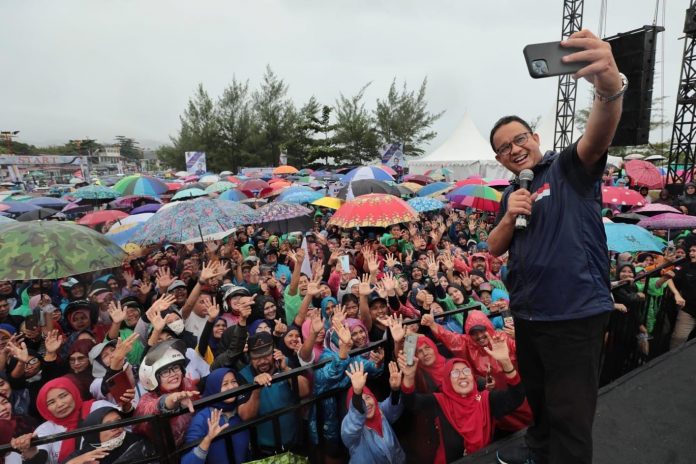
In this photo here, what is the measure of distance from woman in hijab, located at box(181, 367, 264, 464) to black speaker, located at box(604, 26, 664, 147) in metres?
7.81

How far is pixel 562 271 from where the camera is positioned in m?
1.46

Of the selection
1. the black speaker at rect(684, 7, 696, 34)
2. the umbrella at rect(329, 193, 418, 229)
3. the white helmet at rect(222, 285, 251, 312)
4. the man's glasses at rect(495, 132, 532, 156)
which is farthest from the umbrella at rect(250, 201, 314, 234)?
the black speaker at rect(684, 7, 696, 34)

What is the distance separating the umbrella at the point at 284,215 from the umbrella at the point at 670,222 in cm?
568

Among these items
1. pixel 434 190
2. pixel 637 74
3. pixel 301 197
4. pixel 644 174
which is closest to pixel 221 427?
pixel 301 197

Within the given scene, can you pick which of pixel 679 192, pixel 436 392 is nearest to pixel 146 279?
pixel 436 392

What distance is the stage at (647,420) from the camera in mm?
2146

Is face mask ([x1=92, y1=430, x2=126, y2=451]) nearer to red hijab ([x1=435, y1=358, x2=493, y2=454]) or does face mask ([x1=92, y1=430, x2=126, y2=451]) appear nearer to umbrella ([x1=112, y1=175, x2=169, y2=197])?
red hijab ([x1=435, y1=358, x2=493, y2=454])

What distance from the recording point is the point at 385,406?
269 centimetres

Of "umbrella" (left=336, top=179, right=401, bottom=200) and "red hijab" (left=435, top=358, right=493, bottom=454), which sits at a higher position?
Answer: "umbrella" (left=336, top=179, right=401, bottom=200)

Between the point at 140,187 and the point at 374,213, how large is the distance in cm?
791

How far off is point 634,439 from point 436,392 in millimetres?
1220

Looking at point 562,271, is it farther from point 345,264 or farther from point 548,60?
point 345,264

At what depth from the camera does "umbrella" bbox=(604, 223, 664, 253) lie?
14.7 ft

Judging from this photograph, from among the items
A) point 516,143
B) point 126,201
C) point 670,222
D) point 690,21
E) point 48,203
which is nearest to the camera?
point 516,143
